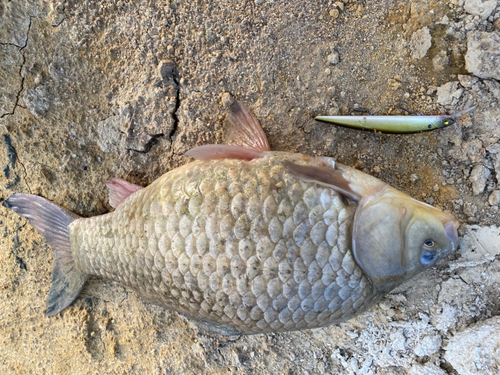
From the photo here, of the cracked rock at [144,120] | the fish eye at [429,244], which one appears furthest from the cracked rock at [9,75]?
the fish eye at [429,244]

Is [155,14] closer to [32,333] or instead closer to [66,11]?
[66,11]

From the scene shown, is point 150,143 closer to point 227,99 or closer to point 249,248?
point 227,99

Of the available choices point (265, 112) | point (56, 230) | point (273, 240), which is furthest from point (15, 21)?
point (273, 240)

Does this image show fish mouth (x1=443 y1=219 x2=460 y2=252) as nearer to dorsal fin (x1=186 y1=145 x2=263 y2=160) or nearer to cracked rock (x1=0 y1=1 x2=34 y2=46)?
dorsal fin (x1=186 y1=145 x2=263 y2=160)

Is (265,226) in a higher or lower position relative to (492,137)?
lower

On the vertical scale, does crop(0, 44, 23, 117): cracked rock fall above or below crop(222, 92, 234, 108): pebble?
above

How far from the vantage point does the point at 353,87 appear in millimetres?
2303

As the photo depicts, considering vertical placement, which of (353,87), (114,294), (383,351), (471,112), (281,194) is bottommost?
(383,351)

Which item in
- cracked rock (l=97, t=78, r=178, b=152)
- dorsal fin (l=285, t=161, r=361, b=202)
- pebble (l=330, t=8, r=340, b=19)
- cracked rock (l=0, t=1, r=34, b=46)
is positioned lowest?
dorsal fin (l=285, t=161, r=361, b=202)

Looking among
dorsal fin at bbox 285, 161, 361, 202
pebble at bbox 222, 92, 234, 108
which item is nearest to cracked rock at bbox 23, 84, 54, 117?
pebble at bbox 222, 92, 234, 108

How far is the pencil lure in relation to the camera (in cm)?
219

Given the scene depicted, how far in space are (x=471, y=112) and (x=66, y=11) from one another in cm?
258

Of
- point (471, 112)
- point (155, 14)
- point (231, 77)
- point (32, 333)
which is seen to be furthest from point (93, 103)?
point (471, 112)

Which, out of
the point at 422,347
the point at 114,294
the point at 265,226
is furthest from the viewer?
the point at 114,294
